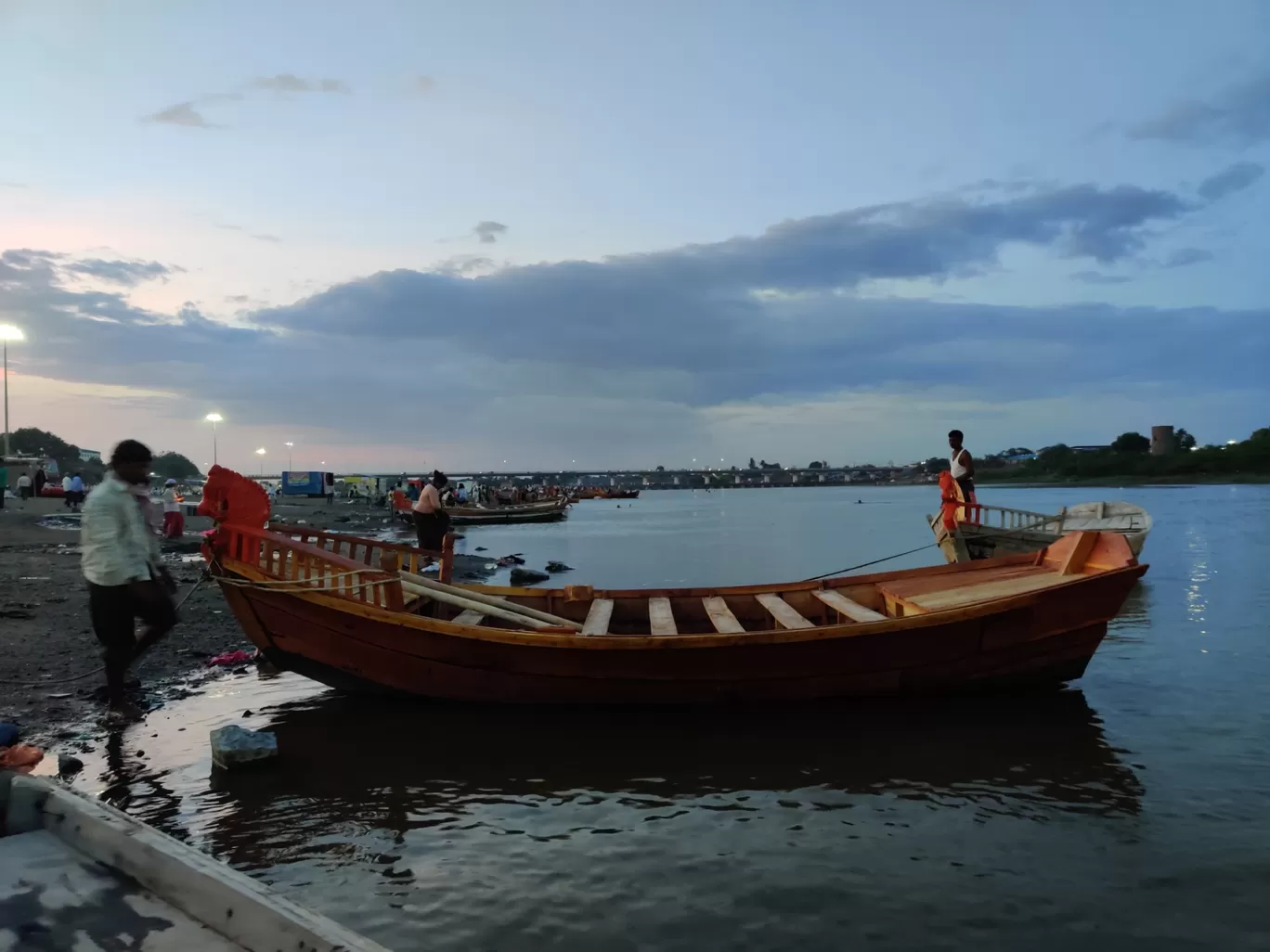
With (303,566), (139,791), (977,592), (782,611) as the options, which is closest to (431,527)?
(303,566)

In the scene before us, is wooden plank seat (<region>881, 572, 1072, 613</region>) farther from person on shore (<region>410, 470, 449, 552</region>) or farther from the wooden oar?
person on shore (<region>410, 470, 449, 552</region>)

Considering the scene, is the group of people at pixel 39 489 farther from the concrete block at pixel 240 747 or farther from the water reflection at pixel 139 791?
the concrete block at pixel 240 747

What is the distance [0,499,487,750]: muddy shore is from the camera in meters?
7.63

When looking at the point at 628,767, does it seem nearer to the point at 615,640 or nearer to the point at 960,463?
the point at 615,640

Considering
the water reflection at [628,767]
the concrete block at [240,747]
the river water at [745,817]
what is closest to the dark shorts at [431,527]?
the river water at [745,817]

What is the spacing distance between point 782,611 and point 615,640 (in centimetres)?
247

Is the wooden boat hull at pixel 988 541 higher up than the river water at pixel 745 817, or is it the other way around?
the wooden boat hull at pixel 988 541

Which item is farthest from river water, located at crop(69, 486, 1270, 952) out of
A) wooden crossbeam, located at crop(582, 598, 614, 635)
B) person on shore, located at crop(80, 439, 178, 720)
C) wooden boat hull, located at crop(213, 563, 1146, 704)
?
person on shore, located at crop(80, 439, 178, 720)

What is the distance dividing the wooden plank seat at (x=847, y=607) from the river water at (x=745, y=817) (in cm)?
95

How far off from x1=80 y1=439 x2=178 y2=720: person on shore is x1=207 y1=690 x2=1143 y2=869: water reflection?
59.3 inches

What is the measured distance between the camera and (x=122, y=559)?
645cm

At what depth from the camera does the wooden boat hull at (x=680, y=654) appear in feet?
24.4

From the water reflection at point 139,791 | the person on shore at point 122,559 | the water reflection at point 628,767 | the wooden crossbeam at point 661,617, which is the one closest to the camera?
the water reflection at point 139,791

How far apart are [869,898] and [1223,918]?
194cm
